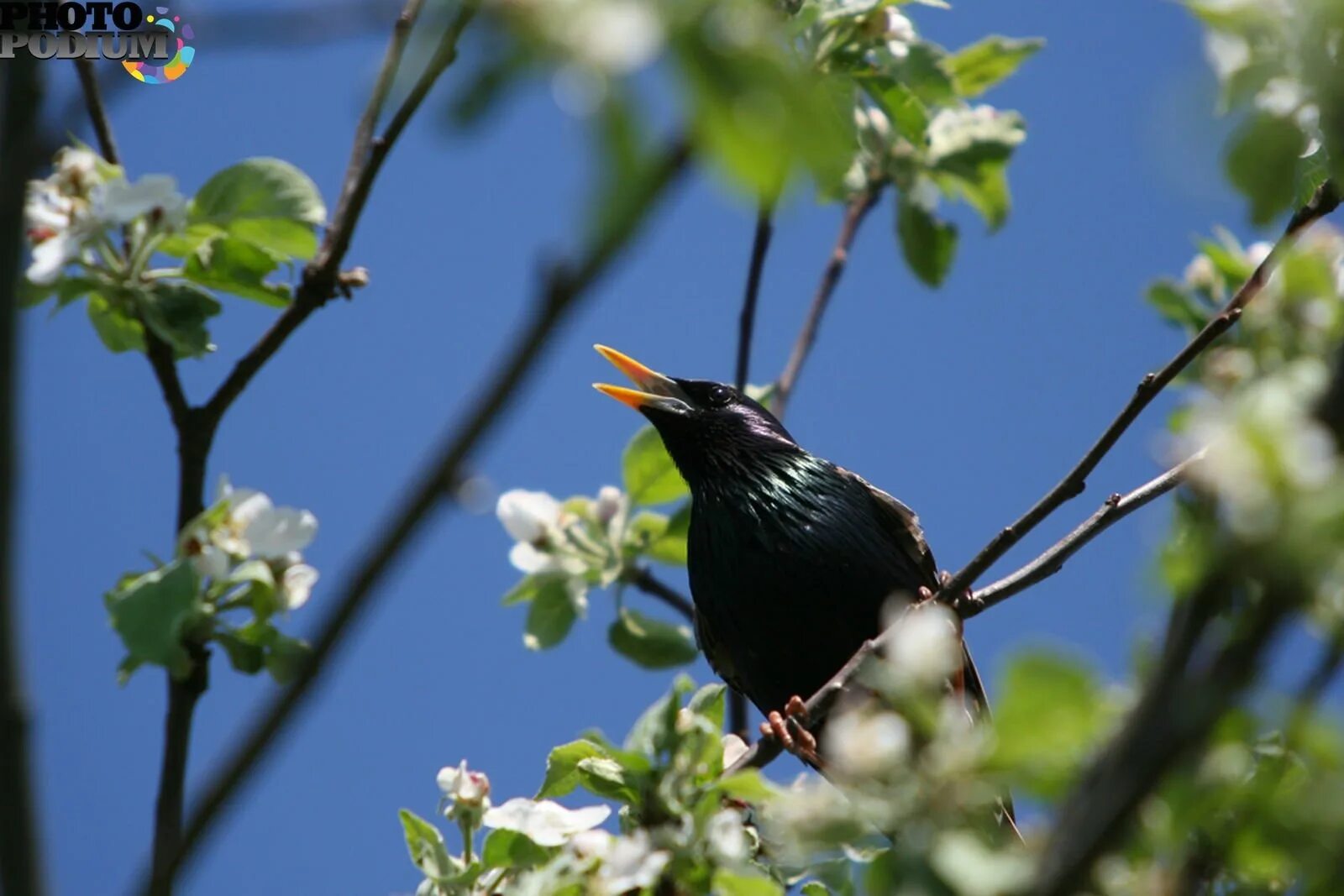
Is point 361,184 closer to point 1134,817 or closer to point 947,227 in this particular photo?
point 1134,817

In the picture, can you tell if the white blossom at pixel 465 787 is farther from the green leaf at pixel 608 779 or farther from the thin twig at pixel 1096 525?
the thin twig at pixel 1096 525

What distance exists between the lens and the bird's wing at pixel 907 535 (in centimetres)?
466

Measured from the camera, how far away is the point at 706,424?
16.5 feet

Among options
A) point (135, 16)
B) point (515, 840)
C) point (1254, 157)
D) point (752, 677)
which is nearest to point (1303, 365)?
point (1254, 157)

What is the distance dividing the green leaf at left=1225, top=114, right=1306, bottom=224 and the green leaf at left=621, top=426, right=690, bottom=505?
233 centimetres

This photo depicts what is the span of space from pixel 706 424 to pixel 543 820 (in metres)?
2.70

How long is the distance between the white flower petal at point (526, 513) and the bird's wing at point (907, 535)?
48.4 inches

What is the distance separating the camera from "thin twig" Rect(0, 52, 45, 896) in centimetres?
126

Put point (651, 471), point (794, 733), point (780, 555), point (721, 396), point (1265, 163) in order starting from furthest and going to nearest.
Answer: point (721, 396)
point (780, 555)
point (651, 471)
point (794, 733)
point (1265, 163)

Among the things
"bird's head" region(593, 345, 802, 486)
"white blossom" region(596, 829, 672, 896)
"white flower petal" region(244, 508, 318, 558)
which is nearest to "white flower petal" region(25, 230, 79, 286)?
"white flower petal" region(244, 508, 318, 558)

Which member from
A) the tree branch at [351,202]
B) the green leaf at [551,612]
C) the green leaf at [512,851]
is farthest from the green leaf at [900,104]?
the green leaf at [512,851]

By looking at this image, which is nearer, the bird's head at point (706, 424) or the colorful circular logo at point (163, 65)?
the colorful circular logo at point (163, 65)

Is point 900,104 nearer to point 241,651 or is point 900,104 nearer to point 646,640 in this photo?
point 646,640

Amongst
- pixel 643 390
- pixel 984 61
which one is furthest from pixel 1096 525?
pixel 643 390
